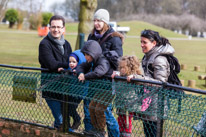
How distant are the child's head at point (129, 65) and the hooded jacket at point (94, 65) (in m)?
0.21

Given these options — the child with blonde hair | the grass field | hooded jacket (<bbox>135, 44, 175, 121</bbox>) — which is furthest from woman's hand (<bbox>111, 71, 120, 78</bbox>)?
the grass field

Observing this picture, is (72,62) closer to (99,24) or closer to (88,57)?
(88,57)

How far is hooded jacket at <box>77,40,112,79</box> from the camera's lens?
3939mm

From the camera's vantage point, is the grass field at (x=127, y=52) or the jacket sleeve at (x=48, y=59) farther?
the grass field at (x=127, y=52)

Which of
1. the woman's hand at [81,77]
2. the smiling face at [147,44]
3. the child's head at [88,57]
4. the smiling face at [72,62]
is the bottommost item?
the woman's hand at [81,77]

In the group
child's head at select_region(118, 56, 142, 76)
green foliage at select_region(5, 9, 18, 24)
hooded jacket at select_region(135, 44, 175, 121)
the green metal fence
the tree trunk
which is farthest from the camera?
green foliage at select_region(5, 9, 18, 24)

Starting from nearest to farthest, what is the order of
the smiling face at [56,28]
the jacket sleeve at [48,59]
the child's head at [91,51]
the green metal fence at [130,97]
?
1. the green metal fence at [130,97]
2. the child's head at [91,51]
3. the jacket sleeve at [48,59]
4. the smiling face at [56,28]

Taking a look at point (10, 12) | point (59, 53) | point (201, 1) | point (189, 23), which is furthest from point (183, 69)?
point (201, 1)

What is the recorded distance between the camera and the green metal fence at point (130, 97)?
11.1 ft

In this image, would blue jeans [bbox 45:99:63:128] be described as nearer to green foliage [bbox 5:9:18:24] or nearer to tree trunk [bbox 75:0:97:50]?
tree trunk [bbox 75:0:97:50]

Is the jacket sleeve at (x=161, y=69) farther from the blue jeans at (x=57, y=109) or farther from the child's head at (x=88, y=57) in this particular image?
the blue jeans at (x=57, y=109)

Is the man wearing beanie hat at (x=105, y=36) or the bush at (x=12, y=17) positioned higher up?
the bush at (x=12, y=17)

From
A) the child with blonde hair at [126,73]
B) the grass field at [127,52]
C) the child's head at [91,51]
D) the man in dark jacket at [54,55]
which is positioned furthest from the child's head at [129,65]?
the grass field at [127,52]

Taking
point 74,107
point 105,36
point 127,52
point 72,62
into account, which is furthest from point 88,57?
point 127,52
